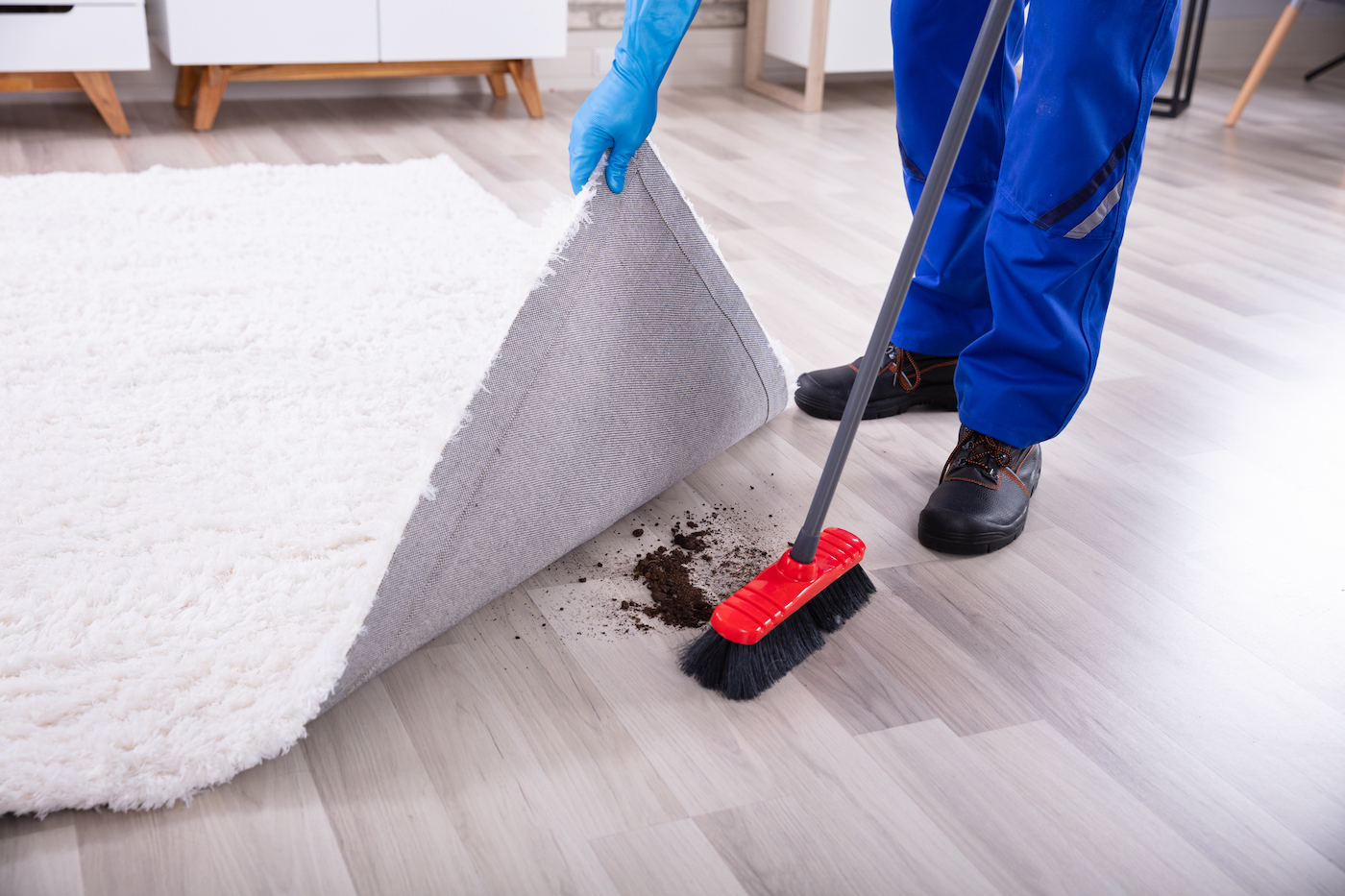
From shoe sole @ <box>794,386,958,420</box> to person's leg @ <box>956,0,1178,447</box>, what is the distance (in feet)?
0.84

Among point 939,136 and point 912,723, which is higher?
point 939,136

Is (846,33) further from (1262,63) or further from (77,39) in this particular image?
(77,39)

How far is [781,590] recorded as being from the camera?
0.98 m

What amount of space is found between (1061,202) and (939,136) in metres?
0.31

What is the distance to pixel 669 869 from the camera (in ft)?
2.54

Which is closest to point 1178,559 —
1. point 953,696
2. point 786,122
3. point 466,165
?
point 953,696

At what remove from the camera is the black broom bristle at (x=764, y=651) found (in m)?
0.95

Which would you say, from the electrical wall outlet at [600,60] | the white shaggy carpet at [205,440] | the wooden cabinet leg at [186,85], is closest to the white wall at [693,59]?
the electrical wall outlet at [600,60]

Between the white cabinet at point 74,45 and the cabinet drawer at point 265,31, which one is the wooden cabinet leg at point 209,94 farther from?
the white cabinet at point 74,45

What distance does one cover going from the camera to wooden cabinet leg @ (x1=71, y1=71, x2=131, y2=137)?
268 centimetres

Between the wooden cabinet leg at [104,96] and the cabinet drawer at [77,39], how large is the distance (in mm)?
40

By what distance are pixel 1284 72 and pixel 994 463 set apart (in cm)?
400

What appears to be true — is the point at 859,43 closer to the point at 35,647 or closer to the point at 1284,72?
the point at 1284,72

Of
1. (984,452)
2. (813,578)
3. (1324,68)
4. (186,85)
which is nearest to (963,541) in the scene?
(984,452)
